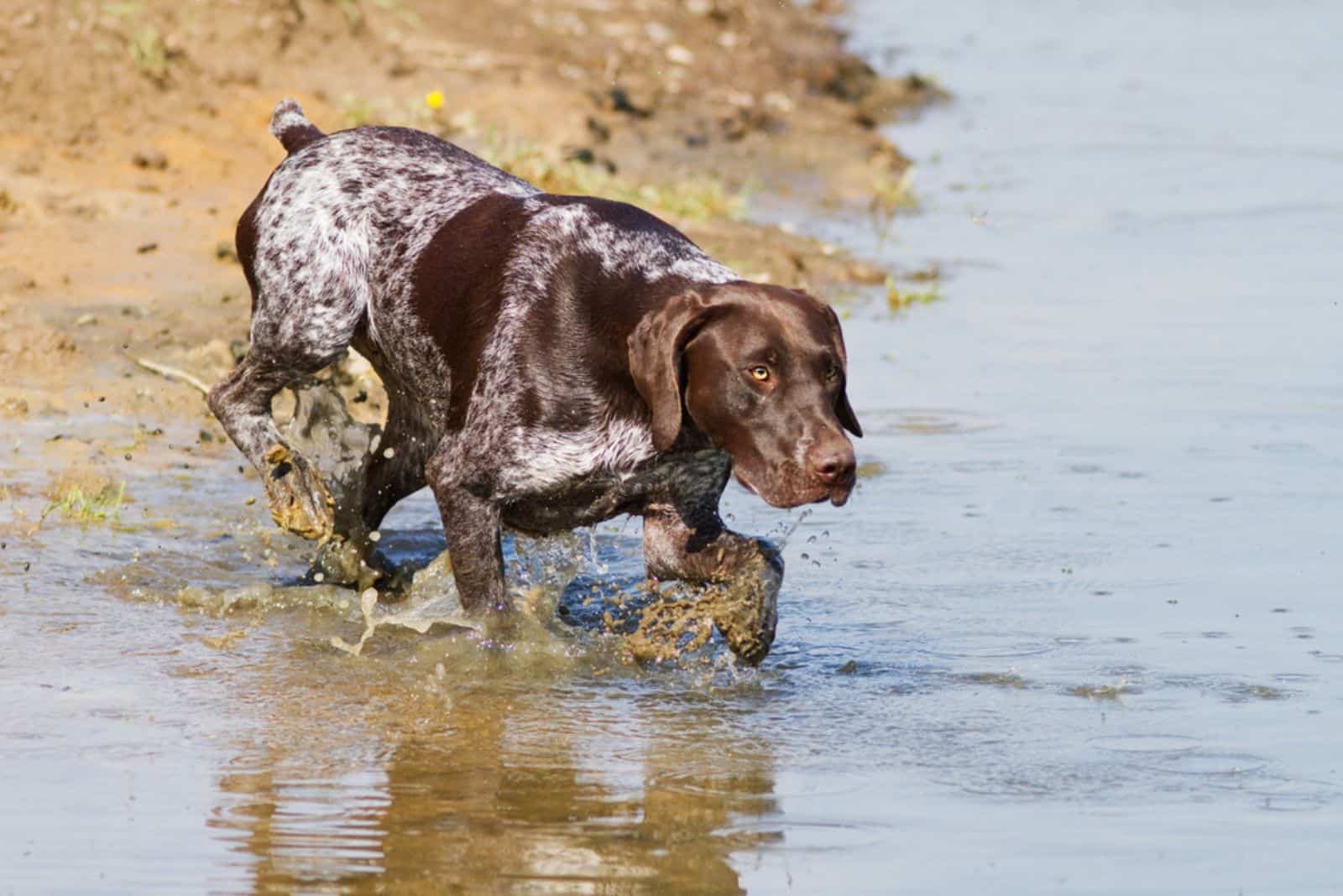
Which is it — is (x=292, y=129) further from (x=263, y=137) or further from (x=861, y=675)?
(x=263, y=137)

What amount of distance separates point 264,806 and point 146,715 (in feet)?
2.41

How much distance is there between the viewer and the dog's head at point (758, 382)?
17.8 ft

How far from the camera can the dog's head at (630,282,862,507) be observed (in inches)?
213

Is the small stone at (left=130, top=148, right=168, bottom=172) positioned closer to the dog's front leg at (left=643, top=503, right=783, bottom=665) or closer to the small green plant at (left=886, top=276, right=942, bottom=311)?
the small green plant at (left=886, top=276, right=942, bottom=311)

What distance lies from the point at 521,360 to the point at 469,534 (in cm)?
52

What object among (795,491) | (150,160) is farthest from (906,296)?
(795,491)

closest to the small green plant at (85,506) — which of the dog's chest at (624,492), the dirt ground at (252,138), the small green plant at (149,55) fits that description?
the dirt ground at (252,138)

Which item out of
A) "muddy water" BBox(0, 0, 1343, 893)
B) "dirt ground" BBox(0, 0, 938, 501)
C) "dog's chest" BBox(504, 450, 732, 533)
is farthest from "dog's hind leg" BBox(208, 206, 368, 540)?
"dirt ground" BBox(0, 0, 938, 501)

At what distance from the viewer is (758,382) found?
548 cm

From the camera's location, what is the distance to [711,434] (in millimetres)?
5676

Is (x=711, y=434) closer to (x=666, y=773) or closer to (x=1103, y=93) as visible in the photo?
(x=666, y=773)

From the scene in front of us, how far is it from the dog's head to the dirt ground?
3.02 metres

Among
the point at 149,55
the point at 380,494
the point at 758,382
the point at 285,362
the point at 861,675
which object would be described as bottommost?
the point at 380,494

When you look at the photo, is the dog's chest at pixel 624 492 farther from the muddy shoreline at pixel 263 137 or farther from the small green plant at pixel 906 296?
the small green plant at pixel 906 296
